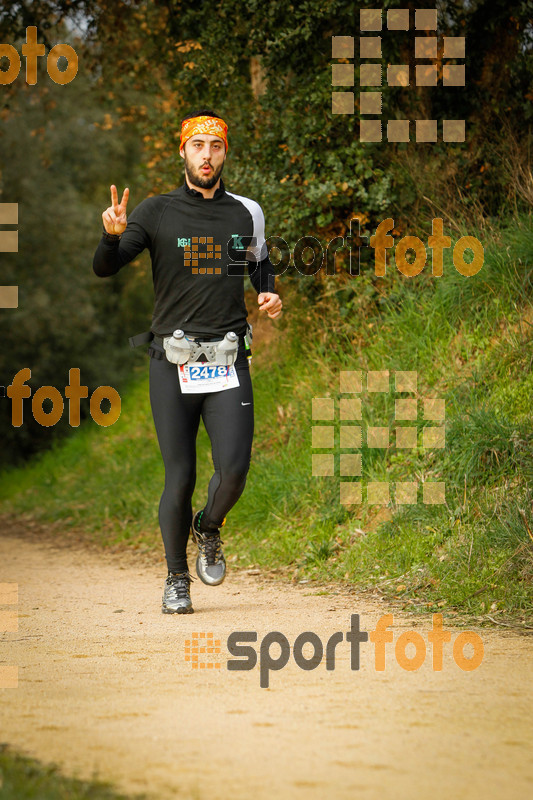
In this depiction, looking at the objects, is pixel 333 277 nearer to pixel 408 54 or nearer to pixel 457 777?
pixel 408 54

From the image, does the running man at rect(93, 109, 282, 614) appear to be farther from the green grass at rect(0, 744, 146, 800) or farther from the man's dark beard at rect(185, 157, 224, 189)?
the green grass at rect(0, 744, 146, 800)

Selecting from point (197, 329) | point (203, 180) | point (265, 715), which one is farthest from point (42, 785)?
point (203, 180)

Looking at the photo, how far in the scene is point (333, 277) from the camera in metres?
10.0

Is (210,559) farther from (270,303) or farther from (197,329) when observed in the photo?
Answer: (270,303)

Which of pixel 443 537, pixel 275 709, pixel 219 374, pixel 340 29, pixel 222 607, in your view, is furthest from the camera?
pixel 340 29

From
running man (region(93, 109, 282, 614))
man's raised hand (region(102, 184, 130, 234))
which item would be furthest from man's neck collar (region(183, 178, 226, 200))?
man's raised hand (region(102, 184, 130, 234))

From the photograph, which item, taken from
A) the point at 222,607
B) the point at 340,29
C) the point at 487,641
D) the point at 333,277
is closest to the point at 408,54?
the point at 340,29

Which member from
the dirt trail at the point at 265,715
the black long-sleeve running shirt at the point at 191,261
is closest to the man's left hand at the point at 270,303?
the black long-sleeve running shirt at the point at 191,261

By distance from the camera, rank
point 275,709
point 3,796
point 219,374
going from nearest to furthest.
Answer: point 3,796 → point 275,709 → point 219,374

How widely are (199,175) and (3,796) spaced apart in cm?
390

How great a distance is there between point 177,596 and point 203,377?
1287mm

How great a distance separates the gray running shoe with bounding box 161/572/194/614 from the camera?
6.05 meters

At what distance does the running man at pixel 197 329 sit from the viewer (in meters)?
5.88

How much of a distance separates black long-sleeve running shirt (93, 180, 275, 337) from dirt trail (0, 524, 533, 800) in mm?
1678
